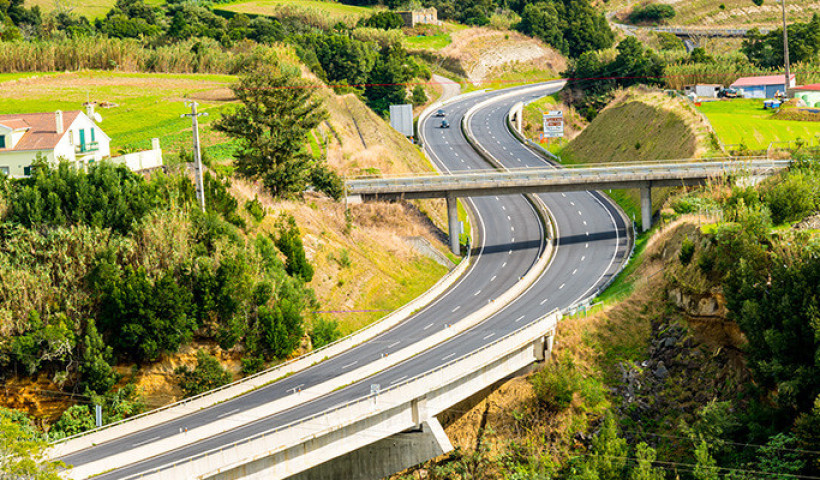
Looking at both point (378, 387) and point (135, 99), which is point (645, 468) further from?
point (135, 99)

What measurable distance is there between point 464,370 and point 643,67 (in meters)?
103

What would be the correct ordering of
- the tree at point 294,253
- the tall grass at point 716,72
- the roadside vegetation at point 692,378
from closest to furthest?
the roadside vegetation at point 692,378 < the tree at point 294,253 < the tall grass at point 716,72

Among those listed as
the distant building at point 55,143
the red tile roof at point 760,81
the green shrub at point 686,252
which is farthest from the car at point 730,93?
the distant building at point 55,143

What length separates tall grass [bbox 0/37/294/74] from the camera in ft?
400

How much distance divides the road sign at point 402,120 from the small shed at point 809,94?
161 feet

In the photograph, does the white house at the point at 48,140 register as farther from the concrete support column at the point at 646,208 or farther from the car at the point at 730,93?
the car at the point at 730,93

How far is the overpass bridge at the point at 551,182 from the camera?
84375 millimetres

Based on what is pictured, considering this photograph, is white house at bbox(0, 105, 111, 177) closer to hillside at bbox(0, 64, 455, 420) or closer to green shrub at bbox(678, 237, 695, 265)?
hillside at bbox(0, 64, 455, 420)

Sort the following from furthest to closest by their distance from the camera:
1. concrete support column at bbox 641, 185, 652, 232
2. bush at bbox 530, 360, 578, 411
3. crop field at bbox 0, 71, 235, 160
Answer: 1. crop field at bbox 0, 71, 235, 160
2. concrete support column at bbox 641, 185, 652, 232
3. bush at bbox 530, 360, 578, 411

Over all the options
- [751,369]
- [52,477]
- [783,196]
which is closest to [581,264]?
[783,196]

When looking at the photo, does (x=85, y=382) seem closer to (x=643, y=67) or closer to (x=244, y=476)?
(x=244, y=476)

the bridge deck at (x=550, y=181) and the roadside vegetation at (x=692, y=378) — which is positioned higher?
the bridge deck at (x=550, y=181)

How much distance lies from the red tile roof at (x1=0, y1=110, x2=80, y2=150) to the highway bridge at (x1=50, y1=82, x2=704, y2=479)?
84.2 ft

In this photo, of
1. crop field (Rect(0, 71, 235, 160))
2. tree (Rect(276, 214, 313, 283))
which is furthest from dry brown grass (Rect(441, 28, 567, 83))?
tree (Rect(276, 214, 313, 283))
